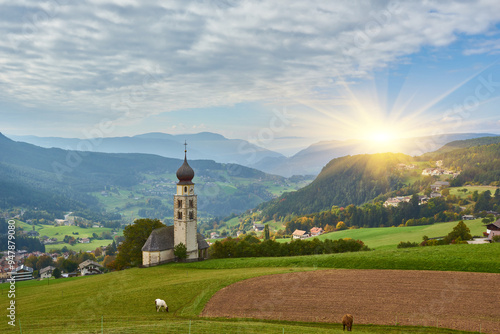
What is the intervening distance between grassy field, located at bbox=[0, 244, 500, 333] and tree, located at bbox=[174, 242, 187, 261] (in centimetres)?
454

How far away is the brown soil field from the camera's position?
24.2 m

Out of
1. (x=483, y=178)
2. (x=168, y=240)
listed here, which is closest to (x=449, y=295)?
(x=168, y=240)

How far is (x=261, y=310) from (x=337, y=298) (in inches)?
264

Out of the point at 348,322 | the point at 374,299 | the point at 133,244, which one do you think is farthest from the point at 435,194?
the point at 348,322

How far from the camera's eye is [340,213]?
529 ft

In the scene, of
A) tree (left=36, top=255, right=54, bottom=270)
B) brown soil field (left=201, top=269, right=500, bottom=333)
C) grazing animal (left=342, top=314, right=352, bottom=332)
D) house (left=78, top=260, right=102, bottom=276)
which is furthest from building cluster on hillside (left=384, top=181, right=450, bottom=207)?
tree (left=36, top=255, right=54, bottom=270)

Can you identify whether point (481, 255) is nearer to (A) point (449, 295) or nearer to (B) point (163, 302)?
(A) point (449, 295)

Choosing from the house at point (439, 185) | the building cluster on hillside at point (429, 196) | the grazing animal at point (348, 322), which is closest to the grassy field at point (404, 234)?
the grazing animal at point (348, 322)

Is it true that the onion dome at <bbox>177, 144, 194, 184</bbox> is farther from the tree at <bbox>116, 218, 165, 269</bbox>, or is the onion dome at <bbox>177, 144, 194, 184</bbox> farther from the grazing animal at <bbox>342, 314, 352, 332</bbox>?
the grazing animal at <bbox>342, 314, 352, 332</bbox>

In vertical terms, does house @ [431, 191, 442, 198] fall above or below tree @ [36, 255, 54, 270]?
above

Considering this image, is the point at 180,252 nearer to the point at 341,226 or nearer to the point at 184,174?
the point at 184,174

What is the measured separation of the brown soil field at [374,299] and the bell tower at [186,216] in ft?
84.4

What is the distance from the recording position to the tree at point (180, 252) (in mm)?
58250

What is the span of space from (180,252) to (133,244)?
390 inches
